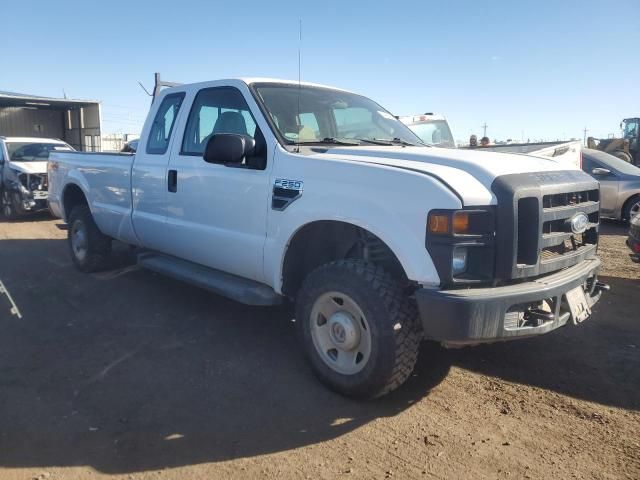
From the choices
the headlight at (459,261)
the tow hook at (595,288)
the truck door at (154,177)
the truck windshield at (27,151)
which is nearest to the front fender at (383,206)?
the headlight at (459,261)

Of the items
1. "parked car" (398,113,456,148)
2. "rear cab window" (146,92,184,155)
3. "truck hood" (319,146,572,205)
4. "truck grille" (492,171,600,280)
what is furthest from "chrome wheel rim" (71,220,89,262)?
"parked car" (398,113,456,148)

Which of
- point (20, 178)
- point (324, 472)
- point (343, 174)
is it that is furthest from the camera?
point (20, 178)

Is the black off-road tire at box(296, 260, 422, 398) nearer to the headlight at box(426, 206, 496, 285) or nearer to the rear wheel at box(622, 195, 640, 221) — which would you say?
the headlight at box(426, 206, 496, 285)

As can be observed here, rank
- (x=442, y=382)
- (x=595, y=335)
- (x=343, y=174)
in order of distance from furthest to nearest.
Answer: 1. (x=595, y=335)
2. (x=442, y=382)
3. (x=343, y=174)

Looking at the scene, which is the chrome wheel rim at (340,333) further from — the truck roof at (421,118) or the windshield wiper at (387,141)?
the truck roof at (421,118)

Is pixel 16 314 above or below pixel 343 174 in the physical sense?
below

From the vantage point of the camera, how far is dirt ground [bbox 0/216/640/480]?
2.76m

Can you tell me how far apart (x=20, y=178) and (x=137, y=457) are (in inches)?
416

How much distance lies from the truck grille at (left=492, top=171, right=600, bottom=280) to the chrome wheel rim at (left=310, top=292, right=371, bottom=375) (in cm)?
91

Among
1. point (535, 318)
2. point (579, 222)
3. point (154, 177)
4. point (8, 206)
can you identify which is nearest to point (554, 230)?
point (579, 222)

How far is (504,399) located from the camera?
342cm

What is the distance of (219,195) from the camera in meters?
4.25

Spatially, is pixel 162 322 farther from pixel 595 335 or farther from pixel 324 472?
pixel 595 335

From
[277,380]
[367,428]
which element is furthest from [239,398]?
[367,428]
